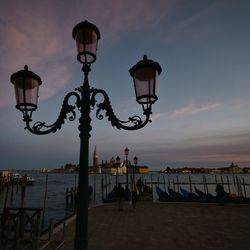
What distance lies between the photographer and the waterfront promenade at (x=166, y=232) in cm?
791

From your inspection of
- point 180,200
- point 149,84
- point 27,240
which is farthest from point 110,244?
point 180,200

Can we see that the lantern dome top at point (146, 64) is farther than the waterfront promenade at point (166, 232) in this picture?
No

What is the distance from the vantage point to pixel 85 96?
418cm

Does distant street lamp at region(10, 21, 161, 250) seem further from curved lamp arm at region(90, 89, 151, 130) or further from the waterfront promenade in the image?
the waterfront promenade

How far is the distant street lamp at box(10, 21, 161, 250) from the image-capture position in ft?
12.8

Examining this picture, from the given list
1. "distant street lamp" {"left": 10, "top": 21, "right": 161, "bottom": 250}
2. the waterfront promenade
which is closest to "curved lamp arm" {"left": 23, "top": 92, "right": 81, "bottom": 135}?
"distant street lamp" {"left": 10, "top": 21, "right": 161, "bottom": 250}

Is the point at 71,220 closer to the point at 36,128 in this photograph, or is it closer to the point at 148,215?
the point at 148,215

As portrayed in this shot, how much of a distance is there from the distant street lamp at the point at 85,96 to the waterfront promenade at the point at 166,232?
192 inches

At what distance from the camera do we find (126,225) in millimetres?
10828

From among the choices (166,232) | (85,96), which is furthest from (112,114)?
(166,232)

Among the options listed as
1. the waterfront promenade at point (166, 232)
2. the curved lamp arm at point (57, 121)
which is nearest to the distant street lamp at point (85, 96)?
the curved lamp arm at point (57, 121)

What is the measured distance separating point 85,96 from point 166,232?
748 centimetres

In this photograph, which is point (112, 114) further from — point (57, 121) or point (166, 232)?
point (166, 232)

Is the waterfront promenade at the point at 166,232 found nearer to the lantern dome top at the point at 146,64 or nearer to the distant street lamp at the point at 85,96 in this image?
the distant street lamp at the point at 85,96
